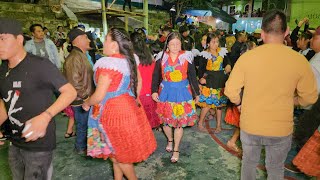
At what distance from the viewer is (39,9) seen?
41.5ft

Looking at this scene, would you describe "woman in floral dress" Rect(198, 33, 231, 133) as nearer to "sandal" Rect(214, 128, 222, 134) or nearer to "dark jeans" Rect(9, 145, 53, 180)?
"sandal" Rect(214, 128, 222, 134)

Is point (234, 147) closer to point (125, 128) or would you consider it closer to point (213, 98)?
point (213, 98)

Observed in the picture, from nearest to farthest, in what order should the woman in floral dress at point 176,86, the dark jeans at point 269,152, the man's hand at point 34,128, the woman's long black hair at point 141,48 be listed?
the man's hand at point 34,128
the dark jeans at point 269,152
the woman in floral dress at point 176,86
the woman's long black hair at point 141,48

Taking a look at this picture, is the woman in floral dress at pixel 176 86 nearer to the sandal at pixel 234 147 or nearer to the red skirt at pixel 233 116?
the red skirt at pixel 233 116

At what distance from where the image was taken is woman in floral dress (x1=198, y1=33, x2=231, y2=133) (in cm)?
483

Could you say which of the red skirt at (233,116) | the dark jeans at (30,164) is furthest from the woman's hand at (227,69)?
the dark jeans at (30,164)

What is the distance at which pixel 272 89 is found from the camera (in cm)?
219

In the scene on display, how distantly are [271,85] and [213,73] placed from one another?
2.69 metres

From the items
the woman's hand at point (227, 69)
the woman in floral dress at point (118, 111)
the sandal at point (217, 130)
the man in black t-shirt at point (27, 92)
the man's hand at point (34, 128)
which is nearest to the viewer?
the man's hand at point (34, 128)

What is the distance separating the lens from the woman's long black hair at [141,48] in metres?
4.18

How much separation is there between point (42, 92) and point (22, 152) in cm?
56

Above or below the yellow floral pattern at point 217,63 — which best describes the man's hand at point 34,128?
below

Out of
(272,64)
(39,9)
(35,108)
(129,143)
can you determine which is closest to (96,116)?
(129,143)

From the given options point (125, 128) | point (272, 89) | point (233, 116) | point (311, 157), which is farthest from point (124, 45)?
point (233, 116)
